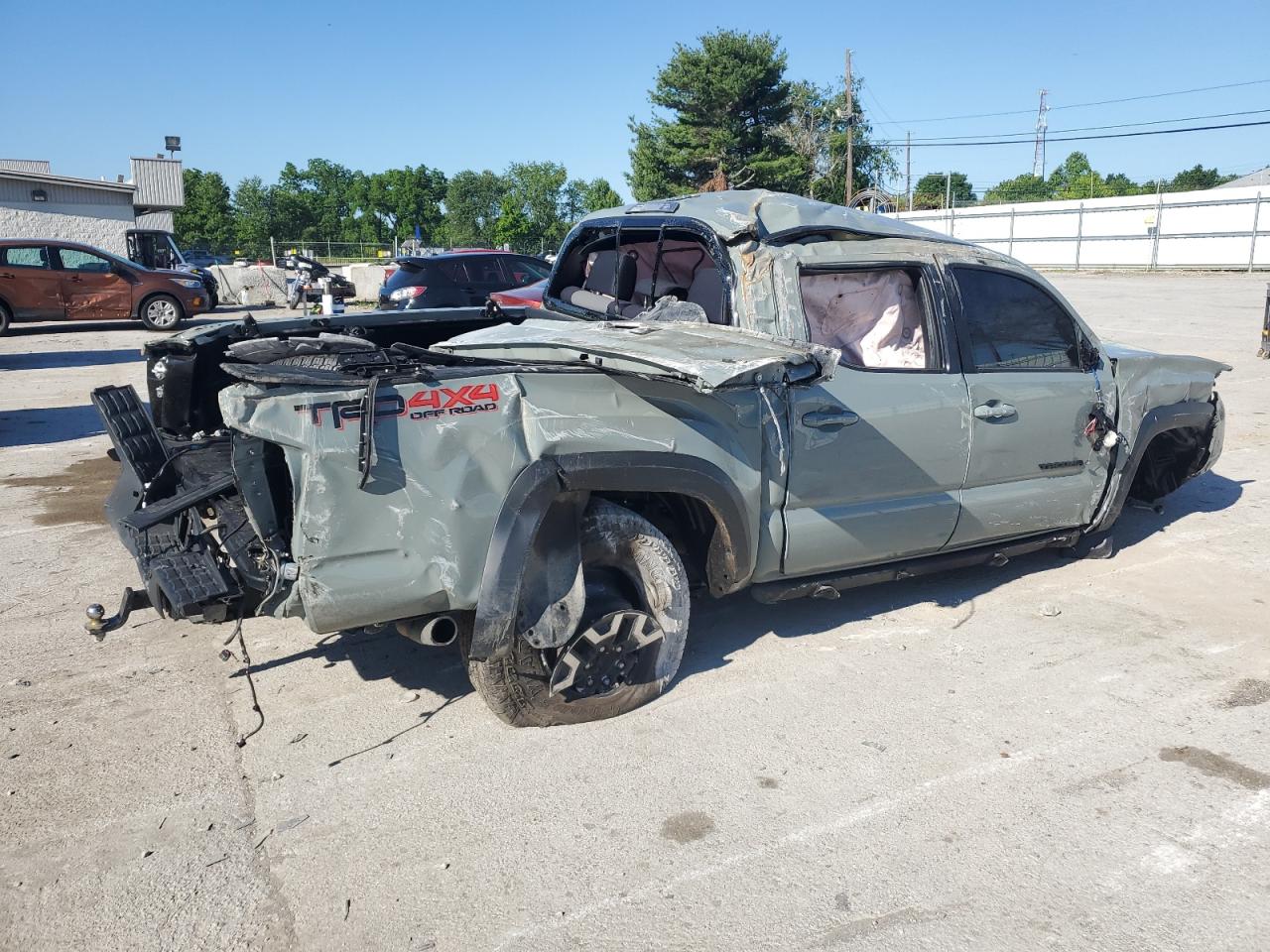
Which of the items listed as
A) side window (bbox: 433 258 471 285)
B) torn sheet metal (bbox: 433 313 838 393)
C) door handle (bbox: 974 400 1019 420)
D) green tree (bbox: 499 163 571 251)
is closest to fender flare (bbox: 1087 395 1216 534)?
door handle (bbox: 974 400 1019 420)

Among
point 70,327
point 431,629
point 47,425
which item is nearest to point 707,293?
point 431,629

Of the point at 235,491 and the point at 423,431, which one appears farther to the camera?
the point at 235,491

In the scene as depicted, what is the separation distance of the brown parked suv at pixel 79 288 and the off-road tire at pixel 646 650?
18371 millimetres

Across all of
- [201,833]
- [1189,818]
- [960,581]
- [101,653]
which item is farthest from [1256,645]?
[101,653]

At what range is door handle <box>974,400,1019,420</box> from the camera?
4.47m

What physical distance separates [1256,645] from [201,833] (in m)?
4.44

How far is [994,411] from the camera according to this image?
452 centimetres

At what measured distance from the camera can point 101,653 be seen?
4.25 m

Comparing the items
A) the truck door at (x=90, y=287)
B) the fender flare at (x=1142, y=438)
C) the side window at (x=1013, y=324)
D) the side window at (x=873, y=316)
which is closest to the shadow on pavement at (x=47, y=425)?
the side window at (x=873, y=316)

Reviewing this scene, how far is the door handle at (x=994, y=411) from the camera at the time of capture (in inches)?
176

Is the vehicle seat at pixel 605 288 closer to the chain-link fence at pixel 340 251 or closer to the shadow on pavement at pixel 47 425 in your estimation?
the shadow on pavement at pixel 47 425

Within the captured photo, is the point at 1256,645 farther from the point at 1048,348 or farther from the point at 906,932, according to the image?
the point at 906,932

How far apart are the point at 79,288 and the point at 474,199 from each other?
6666 cm

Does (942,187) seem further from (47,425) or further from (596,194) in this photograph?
(47,425)
